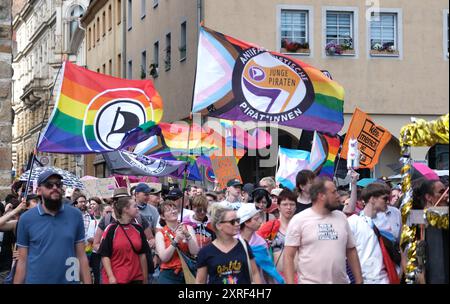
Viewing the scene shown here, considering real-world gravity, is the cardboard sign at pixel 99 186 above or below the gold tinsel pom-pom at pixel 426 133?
below

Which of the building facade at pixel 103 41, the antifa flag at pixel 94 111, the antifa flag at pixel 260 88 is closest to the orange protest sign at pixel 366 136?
the antifa flag at pixel 260 88

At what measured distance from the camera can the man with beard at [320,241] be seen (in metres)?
9.35

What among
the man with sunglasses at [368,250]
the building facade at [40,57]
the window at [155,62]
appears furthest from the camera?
the building facade at [40,57]

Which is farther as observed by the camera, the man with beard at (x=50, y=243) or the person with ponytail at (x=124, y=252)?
the person with ponytail at (x=124, y=252)

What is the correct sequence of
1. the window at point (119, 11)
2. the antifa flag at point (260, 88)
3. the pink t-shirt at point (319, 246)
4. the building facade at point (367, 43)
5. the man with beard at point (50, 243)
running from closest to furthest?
1. the pink t-shirt at point (319, 246)
2. the man with beard at point (50, 243)
3. the antifa flag at point (260, 88)
4. the building facade at point (367, 43)
5. the window at point (119, 11)

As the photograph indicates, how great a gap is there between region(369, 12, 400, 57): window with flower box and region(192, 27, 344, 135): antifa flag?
69.7 feet

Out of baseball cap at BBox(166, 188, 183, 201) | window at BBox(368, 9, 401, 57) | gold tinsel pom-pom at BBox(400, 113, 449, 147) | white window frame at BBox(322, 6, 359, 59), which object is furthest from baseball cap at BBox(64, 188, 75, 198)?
window at BBox(368, 9, 401, 57)

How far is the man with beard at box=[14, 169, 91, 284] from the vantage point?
9797mm

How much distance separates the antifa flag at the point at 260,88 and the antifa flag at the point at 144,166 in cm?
938

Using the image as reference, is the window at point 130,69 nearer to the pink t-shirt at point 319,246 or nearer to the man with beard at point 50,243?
the man with beard at point 50,243

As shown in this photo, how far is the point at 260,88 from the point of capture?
14.1 m

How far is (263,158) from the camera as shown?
3656 centimetres

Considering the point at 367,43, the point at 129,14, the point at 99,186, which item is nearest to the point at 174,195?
the point at 99,186
